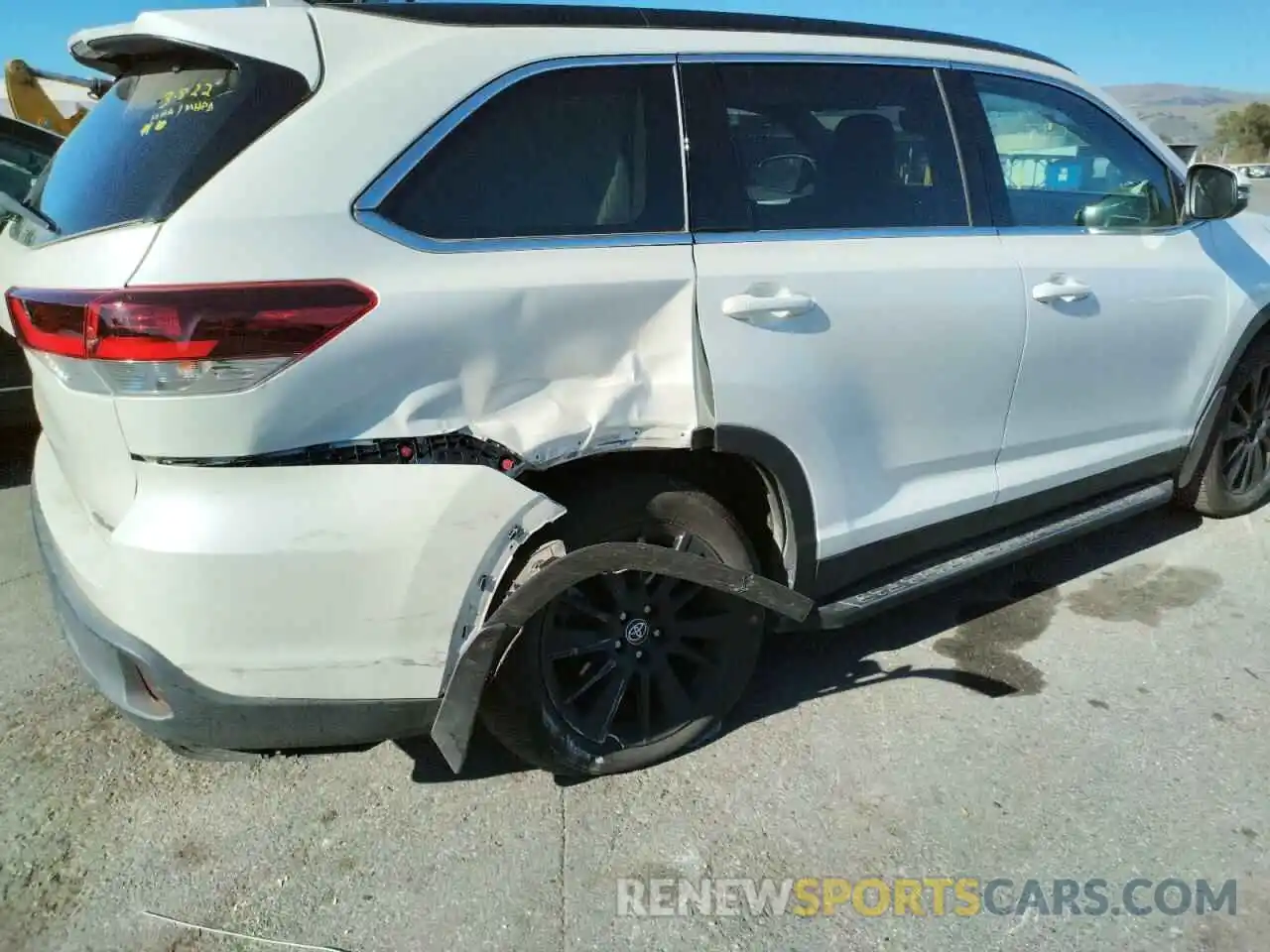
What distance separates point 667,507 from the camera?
240 centimetres

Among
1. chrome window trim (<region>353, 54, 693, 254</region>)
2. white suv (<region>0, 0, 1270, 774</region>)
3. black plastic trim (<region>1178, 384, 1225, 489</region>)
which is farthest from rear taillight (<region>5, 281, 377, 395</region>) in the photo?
black plastic trim (<region>1178, 384, 1225, 489</region>)

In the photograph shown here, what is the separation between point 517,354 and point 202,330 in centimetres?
63

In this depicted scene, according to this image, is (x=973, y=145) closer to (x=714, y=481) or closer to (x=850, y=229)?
(x=850, y=229)

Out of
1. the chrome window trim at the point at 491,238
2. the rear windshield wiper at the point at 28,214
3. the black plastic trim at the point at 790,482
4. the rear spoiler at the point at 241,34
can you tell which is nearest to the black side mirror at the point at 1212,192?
the black plastic trim at the point at 790,482

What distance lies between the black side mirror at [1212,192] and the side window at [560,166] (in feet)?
7.34

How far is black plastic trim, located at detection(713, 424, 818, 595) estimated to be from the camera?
235 cm

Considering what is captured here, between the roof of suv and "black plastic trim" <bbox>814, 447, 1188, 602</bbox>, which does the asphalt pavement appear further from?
the roof of suv

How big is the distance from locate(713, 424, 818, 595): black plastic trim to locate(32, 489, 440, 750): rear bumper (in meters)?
0.95

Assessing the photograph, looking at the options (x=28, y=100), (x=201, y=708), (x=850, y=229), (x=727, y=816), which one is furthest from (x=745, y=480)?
(x=28, y=100)

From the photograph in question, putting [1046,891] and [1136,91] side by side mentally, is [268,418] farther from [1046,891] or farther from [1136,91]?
[1136,91]

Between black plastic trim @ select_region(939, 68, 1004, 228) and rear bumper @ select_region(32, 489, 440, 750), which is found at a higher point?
black plastic trim @ select_region(939, 68, 1004, 228)

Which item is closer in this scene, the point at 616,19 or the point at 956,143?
the point at 616,19

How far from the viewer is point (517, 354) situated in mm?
2068

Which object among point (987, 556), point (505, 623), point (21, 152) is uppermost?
point (21, 152)
